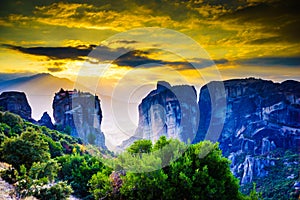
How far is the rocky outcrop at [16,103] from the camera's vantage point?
290 feet

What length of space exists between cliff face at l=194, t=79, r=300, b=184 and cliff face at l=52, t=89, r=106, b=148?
4462 cm

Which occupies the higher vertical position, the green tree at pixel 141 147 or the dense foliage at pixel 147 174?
the green tree at pixel 141 147

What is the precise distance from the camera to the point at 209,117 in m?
158

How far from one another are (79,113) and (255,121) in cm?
7379

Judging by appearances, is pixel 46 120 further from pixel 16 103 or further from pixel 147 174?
pixel 147 174

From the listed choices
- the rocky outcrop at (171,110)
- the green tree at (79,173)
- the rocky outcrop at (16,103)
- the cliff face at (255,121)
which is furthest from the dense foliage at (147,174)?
the rocky outcrop at (171,110)

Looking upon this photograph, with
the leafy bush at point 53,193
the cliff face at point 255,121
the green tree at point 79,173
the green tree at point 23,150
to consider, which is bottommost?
the cliff face at point 255,121

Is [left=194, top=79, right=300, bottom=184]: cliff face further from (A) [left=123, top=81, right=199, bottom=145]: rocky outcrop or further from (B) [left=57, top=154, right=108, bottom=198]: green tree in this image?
(B) [left=57, top=154, right=108, bottom=198]: green tree

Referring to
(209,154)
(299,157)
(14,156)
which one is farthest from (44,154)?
(299,157)

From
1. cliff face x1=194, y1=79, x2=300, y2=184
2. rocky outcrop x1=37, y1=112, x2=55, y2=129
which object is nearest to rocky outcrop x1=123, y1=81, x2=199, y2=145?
cliff face x1=194, y1=79, x2=300, y2=184

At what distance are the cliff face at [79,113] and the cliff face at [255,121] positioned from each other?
146 feet

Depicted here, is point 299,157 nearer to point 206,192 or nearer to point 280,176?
point 280,176

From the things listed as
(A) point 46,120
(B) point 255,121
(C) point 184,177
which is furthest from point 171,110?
(C) point 184,177

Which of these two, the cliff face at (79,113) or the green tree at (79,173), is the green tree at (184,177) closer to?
the green tree at (79,173)
